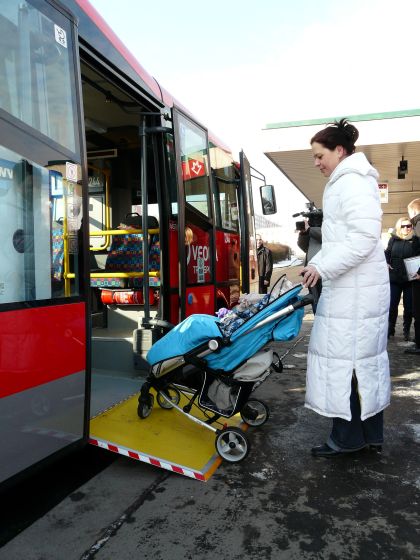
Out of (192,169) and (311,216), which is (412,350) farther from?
(192,169)

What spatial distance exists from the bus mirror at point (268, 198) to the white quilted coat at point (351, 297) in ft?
11.4

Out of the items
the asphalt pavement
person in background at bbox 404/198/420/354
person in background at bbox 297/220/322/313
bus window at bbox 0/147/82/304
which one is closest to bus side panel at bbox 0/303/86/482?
bus window at bbox 0/147/82/304

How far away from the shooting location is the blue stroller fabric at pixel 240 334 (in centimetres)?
309

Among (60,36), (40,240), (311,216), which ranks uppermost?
(60,36)

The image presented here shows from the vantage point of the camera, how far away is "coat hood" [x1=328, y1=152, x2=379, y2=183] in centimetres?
298

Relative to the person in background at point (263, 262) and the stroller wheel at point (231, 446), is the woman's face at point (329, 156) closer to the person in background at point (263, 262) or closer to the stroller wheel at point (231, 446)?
the stroller wheel at point (231, 446)

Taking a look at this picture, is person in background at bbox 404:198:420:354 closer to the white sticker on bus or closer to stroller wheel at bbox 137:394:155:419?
stroller wheel at bbox 137:394:155:419

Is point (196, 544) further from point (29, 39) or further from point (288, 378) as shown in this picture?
point (288, 378)

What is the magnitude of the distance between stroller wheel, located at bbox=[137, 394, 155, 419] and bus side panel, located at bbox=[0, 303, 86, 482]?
782 millimetres

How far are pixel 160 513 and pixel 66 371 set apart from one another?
3.05 feet

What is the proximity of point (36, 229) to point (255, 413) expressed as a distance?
2.22 metres

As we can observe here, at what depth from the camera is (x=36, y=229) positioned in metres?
2.53

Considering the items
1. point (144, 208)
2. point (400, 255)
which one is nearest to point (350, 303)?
point (144, 208)

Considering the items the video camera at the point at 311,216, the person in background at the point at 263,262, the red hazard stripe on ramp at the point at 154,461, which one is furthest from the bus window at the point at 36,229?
the person in background at the point at 263,262
